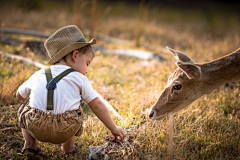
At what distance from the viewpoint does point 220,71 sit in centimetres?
275

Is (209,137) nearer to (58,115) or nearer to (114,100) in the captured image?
(114,100)

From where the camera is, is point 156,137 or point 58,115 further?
point 156,137

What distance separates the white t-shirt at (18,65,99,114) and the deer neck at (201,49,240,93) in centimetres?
136

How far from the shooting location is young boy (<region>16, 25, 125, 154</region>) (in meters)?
2.30

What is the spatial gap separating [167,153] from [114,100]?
5.81ft

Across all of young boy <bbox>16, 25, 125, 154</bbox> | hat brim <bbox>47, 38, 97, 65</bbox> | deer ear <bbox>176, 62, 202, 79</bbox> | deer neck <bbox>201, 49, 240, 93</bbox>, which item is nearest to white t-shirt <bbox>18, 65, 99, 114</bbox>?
young boy <bbox>16, 25, 125, 154</bbox>

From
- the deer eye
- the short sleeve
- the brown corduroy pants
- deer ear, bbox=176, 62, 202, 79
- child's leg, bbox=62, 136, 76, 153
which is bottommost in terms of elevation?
child's leg, bbox=62, 136, 76, 153

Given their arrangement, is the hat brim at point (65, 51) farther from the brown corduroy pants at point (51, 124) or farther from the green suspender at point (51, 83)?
the brown corduroy pants at point (51, 124)

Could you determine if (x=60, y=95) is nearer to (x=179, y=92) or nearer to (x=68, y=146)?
(x=68, y=146)

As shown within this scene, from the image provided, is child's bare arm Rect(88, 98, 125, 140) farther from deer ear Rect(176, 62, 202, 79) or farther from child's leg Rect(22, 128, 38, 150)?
deer ear Rect(176, 62, 202, 79)

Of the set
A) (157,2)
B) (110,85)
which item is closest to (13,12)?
(110,85)

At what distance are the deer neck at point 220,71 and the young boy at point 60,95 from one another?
47.8 inches

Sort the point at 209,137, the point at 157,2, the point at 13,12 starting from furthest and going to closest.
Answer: the point at 157,2 → the point at 13,12 → the point at 209,137

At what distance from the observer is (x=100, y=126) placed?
10.7 feet
